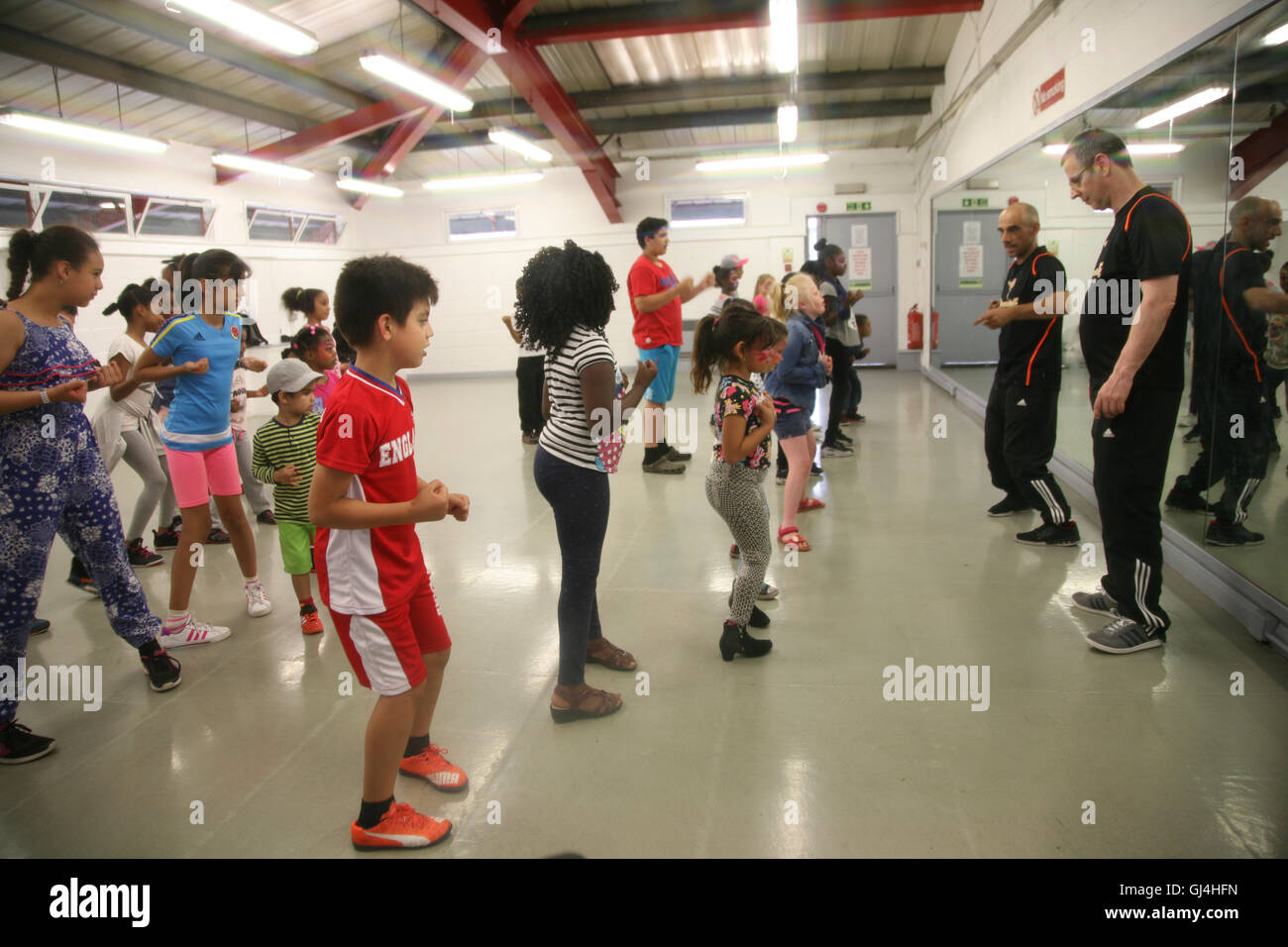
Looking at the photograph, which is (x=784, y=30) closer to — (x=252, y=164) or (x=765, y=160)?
(x=765, y=160)

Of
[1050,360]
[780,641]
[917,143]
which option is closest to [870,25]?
[917,143]

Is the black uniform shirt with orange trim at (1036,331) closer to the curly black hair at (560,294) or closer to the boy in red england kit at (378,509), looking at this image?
the curly black hair at (560,294)

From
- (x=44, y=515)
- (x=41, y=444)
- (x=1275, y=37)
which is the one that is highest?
(x=1275, y=37)

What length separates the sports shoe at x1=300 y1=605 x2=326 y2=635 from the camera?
10.3ft

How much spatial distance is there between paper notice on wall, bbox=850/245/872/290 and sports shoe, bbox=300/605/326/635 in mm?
10783

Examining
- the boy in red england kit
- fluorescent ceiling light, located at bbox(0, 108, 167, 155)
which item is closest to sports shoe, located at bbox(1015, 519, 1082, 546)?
the boy in red england kit

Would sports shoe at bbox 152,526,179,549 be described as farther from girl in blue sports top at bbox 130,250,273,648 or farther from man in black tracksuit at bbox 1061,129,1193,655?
man in black tracksuit at bbox 1061,129,1193,655

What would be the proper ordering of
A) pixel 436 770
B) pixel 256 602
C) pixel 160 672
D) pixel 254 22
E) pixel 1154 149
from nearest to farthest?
pixel 436 770
pixel 160 672
pixel 256 602
pixel 1154 149
pixel 254 22

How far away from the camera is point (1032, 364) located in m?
3.72

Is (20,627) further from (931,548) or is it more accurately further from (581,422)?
(931,548)

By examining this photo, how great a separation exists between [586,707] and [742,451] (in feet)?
3.23

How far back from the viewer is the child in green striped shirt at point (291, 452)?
9.91 feet

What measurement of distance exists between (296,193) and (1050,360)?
1174 cm

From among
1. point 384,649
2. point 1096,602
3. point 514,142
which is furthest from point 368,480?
point 514,142
